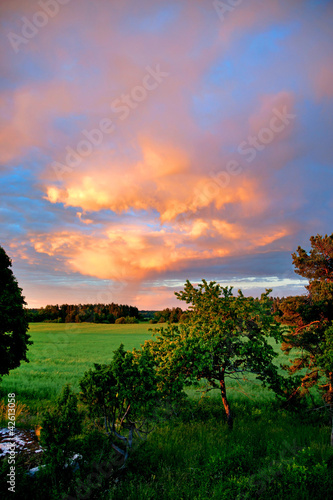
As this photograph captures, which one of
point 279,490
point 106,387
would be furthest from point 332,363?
point 106,387

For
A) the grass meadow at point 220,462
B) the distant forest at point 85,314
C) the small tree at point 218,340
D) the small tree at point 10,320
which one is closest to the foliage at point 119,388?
the grass meadow at point 220,462

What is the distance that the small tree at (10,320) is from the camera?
9.15 metres

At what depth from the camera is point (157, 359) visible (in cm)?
1038

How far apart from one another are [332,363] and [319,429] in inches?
179

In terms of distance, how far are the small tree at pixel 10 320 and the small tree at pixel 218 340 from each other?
188 inches

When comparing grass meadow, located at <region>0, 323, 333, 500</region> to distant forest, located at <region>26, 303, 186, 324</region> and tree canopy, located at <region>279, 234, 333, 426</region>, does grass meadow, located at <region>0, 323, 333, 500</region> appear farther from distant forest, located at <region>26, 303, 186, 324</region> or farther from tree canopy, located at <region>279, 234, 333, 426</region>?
distant forest, located at <region>26, 303, 186, 324</region>

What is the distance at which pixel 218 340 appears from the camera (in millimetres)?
10078

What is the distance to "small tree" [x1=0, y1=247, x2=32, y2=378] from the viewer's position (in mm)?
9148

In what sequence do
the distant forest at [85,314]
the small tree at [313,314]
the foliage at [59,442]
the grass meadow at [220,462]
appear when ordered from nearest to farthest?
the foliage at [59,442], the grass meadow at [220,462], the small tree at [313,314], the distant forest at [85,314]

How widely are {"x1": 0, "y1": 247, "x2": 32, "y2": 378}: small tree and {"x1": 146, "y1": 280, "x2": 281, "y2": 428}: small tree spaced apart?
4.78 m

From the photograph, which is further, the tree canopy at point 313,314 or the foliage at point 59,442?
the tree canopy at point 313,314

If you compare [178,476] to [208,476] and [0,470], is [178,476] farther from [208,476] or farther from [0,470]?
[0,470]

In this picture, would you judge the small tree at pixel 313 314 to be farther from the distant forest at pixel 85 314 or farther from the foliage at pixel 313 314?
the distant forest at pixel 85 314

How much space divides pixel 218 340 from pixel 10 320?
7.03 metres
